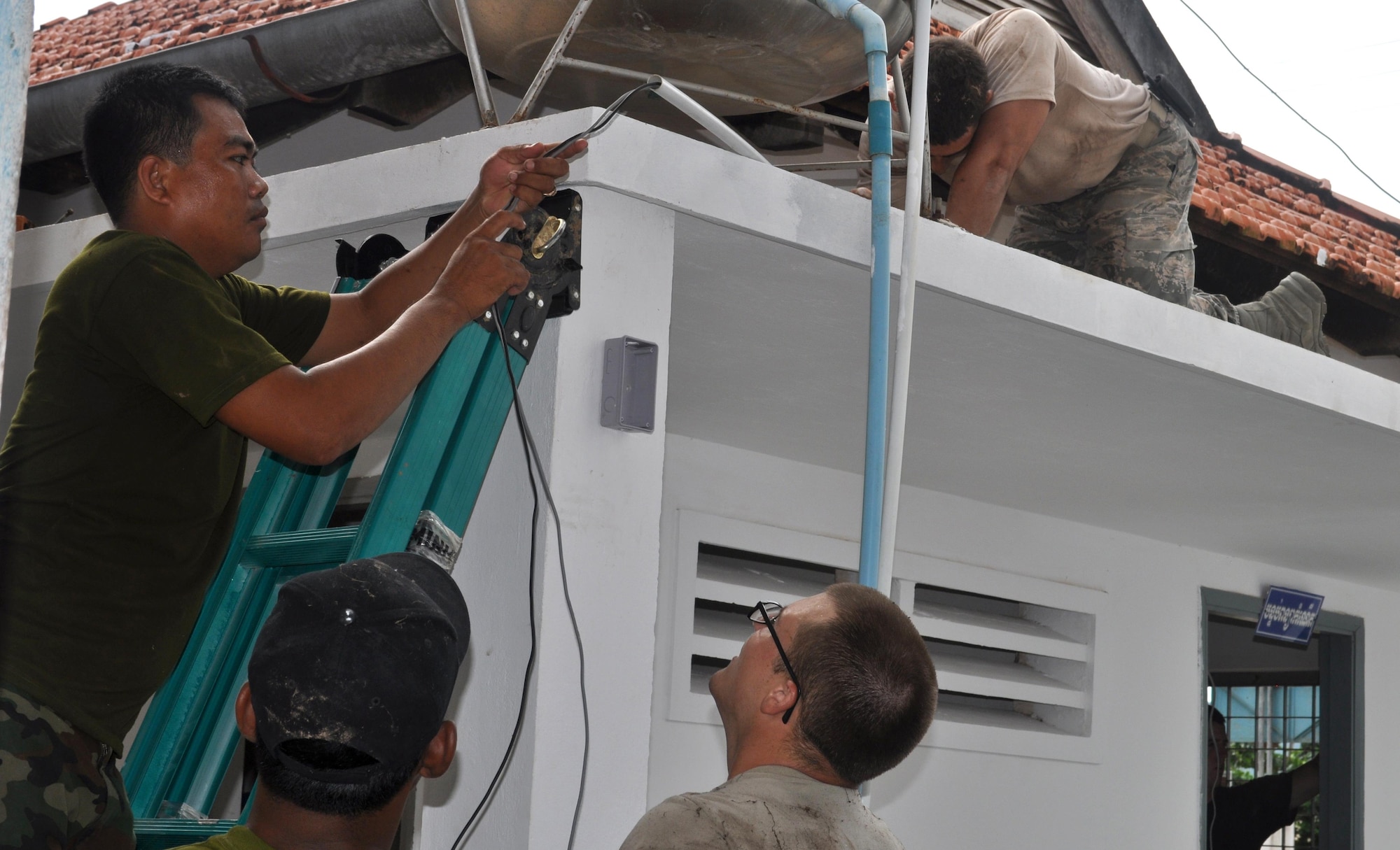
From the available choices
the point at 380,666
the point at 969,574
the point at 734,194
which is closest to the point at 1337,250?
the point at 969,574

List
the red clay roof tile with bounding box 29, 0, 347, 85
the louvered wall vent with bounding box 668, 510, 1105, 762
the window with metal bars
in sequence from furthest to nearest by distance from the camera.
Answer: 1. the window with metal bars
2. the red clay roof tile with bounding box 29, 0, 347, 85
3. the louvered wall vent with bounding box 668, 510, 1105, 762

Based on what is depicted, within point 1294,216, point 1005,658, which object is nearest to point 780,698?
point 1005,658

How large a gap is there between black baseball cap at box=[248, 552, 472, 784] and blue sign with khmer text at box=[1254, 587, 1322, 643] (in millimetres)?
6927

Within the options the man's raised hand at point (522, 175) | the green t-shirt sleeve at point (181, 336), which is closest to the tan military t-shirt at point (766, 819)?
the green t-shirt sleeve at point (181, 336)

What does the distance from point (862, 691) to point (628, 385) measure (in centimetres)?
88

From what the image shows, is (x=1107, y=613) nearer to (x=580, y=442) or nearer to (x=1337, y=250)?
(x=1337, y=250)

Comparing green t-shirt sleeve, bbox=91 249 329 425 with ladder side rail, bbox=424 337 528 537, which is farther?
ladder side rail, bbox=424 337 528 537

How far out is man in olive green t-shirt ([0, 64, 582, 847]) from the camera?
6.89ft

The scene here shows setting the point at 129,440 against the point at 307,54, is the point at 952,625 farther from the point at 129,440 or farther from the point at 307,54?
the point at 129,440

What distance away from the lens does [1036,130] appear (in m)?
4.29

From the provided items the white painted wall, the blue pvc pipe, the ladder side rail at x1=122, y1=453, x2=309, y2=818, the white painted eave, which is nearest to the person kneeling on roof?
the white painted eave

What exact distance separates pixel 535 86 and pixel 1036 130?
1769 mm

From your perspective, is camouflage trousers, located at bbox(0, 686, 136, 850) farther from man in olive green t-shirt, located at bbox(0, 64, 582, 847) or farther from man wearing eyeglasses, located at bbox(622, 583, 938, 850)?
man wearing eyeglasses, located at bbox(622, 583, 938, 850)

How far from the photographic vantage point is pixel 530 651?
8.75 ft
